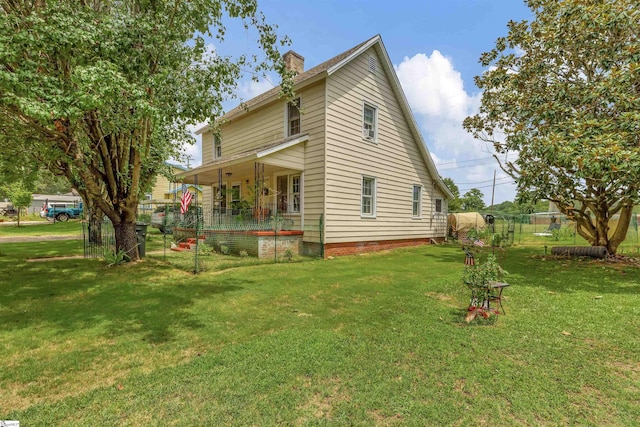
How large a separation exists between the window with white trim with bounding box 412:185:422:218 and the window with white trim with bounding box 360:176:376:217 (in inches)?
143

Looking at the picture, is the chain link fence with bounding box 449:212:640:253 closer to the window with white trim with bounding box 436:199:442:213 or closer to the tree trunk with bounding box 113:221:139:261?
the window with white trim with bounding box 436:199:442:213

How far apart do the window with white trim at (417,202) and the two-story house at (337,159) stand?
53 millimetres

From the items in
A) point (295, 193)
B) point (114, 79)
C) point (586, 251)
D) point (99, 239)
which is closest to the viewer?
point (114, 79)

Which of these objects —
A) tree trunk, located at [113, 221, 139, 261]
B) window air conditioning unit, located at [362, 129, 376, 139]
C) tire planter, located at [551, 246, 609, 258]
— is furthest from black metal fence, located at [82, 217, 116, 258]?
tire planter, located at [551, 246, 609, 258]

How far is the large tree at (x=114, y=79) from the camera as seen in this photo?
14.1 ft

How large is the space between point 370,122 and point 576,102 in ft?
22.8

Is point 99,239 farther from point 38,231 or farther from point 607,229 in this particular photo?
point 607,229

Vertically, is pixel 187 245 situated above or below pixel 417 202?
below

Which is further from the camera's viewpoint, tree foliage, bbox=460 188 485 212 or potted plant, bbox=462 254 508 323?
tree foliage, bbox=460 188 485 212

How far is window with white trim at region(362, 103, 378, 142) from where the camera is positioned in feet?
42.4

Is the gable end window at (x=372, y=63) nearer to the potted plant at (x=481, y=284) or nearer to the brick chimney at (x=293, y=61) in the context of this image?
the brick chimney at (x=293, y=61)

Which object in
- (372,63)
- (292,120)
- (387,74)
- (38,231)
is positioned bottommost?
(38,231)

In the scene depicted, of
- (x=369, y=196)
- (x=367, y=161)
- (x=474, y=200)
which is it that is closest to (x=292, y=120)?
(x=367, y=161)

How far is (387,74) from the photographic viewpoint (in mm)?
13523
